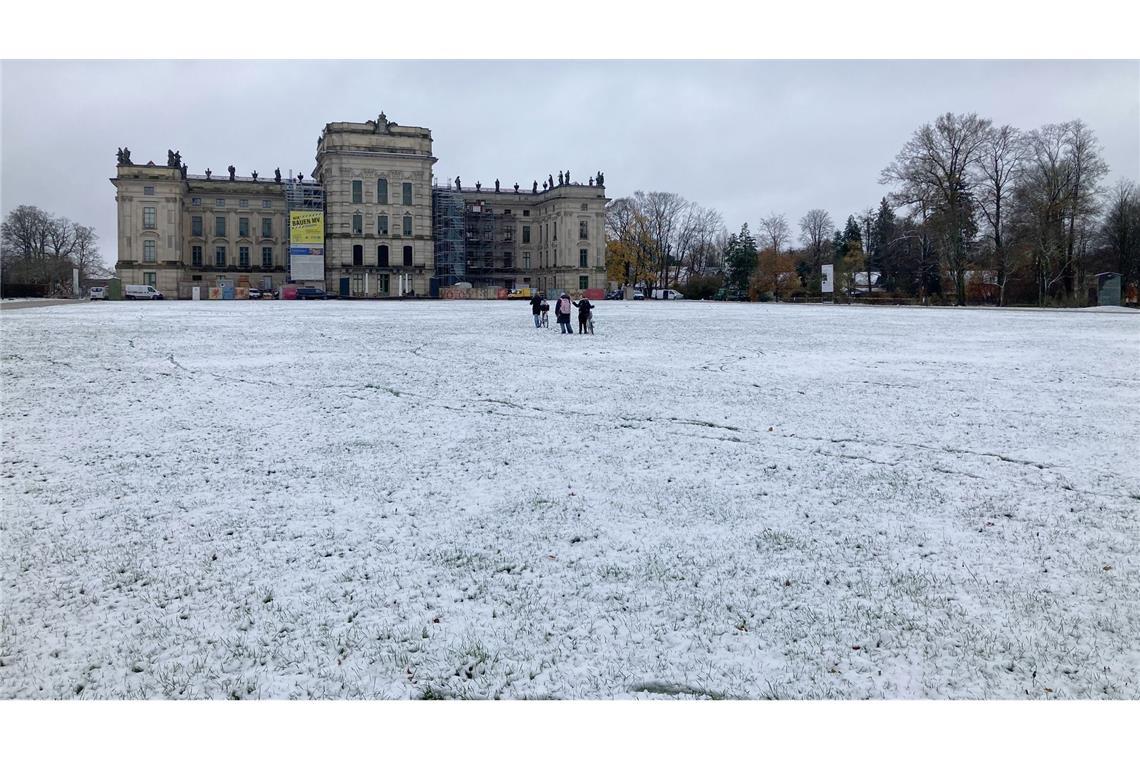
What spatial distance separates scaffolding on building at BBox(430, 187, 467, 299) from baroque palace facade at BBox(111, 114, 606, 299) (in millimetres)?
112

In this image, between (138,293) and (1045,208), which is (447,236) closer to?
(138,293)

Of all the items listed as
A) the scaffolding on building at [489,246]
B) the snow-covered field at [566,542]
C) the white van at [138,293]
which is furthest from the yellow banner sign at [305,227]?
the snow-covered field at [566,542]

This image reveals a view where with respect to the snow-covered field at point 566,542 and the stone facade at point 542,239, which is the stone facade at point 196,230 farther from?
the snow-covered field at point 566,542

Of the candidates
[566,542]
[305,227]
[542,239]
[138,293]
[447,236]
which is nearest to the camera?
[566,542]

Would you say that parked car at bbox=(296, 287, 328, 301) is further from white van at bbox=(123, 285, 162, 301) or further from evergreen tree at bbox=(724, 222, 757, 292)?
evergreen tree at bbox=(724, 222, 757, 292)

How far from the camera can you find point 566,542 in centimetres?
629

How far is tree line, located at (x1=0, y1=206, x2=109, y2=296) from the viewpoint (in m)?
72.1

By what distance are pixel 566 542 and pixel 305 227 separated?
81.8 m

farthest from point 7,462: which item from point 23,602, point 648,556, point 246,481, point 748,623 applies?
point 748,623

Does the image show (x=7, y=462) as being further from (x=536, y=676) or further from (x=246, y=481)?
(x=536, y=676)

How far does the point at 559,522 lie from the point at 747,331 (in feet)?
73.5

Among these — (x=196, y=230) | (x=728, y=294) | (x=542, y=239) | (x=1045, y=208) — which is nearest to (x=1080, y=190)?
(x=1045, y=208)

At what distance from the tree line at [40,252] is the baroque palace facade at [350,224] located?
6.77 metres

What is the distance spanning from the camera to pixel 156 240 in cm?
8462
